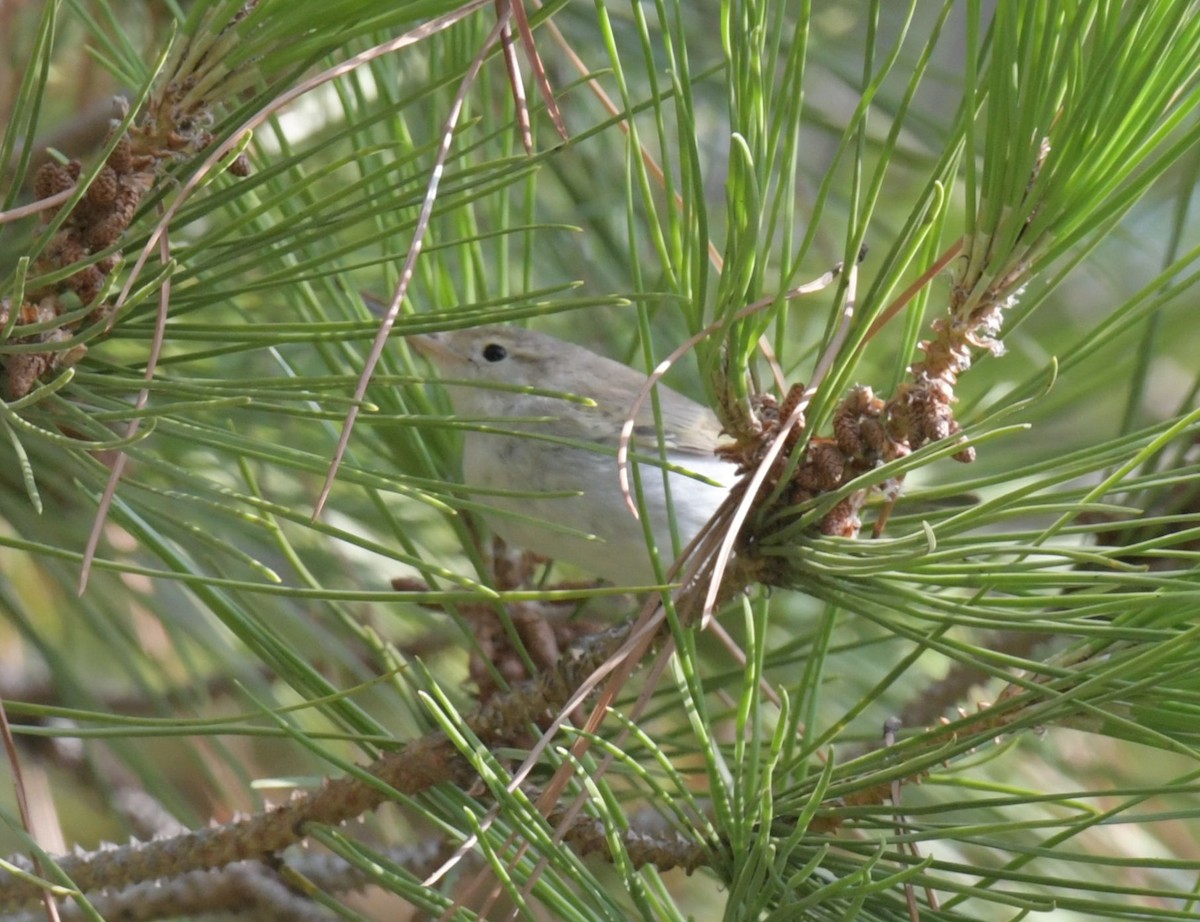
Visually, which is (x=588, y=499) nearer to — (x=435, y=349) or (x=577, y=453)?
(x=577, y=453)

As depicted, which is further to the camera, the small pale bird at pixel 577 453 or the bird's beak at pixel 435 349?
the bird's beak at pixel 435 349

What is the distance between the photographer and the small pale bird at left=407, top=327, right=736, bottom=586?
6.34ft

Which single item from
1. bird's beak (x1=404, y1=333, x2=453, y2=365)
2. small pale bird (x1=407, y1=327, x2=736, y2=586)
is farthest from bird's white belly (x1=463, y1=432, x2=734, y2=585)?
bird's beak (x1=404, y1=333, x2=453, y2=365)

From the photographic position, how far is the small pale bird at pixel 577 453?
193cm

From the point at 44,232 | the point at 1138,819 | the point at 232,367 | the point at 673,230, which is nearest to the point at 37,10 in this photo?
the point at 232,367

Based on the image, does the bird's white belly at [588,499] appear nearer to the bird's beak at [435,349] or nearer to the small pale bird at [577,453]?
Answer: the small pale bird at [577,453]

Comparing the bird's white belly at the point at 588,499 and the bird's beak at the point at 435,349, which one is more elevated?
the bird's beak at the point at 435,349

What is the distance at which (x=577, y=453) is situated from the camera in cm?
207

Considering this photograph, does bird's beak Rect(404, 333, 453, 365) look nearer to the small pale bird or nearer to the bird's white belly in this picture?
the small pale bird

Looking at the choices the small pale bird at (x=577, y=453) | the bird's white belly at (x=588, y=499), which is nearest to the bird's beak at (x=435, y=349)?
the small pale bird at (x=577, y=453)

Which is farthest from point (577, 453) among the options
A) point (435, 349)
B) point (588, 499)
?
point (435, 349)

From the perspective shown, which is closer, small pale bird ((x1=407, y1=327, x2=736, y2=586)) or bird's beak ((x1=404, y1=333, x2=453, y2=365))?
small pale bird ((x1=407, y1=327, x2=736, y2=586))

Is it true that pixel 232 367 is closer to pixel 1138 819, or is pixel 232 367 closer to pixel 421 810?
pixel 421 810

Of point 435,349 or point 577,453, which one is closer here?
point 577,453
